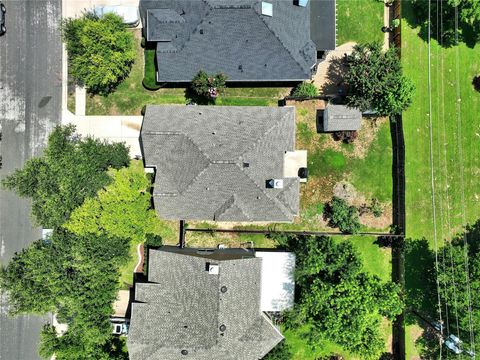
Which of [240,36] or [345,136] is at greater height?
[240,36]

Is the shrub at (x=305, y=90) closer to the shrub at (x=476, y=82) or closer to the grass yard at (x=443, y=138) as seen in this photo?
the grass yard at (x=443, y=138)

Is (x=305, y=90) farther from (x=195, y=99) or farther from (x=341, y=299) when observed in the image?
(x=341, y=299)

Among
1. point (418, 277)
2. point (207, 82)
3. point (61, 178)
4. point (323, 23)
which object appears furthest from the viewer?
point (418, 277)

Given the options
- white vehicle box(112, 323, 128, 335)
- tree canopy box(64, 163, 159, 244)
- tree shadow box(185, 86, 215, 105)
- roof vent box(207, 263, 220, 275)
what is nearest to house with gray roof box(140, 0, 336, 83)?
tree shadow box(185, 86, 215, 105)

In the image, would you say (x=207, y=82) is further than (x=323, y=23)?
No

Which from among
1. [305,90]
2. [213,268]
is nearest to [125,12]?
[305,90]

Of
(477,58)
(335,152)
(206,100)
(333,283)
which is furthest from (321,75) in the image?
(333,283)

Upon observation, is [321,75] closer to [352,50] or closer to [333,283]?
[352,50]

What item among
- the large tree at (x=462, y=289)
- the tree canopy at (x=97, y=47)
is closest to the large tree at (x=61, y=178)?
the tree canopy at (x=97, y=47)
